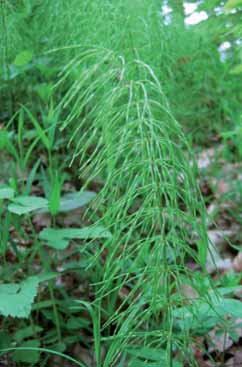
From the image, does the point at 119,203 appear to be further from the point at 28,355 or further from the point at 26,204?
the point at 28,355

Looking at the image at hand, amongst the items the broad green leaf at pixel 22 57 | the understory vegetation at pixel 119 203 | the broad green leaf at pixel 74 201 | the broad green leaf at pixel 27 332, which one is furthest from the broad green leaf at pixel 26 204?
the broad green leaf at pixel 22 57

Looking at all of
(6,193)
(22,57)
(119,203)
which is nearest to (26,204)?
(6,193)

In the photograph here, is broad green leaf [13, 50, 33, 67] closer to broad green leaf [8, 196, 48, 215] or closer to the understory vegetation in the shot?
the understory vegetation

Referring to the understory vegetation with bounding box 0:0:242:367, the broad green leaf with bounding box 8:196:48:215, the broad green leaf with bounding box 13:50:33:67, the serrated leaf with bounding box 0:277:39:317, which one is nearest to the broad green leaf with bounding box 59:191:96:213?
the understory vegetation with bounding box 0:0:242:367

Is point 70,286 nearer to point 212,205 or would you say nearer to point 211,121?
point 212,205

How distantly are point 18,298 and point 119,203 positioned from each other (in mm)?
417

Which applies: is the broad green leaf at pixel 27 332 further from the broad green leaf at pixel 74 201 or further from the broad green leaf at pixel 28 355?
the broad green leaf at pixel 74 201

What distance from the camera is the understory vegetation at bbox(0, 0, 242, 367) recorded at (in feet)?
3.09

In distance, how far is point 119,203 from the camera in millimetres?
947

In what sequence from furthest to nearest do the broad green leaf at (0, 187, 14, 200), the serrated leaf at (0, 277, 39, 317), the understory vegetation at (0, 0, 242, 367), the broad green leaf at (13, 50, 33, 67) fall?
the broad green leaf at (13, 50, 33, 67) → the broad green leaf at (0, 187, 14, 200) → the serrated leaf at (0, 277, 39, 317) → the understory vegetation at (0, 0, 242, 367)

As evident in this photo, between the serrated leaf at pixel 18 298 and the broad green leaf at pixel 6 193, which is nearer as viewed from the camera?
the serrated leaf at pixel 18 298

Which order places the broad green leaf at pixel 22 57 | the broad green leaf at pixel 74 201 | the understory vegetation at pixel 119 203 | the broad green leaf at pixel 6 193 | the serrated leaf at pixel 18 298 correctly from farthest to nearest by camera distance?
1. the broad green leaf at pixel 22 57
2. the broad green leaf at pixel 74 201
3. the broad green leaf at pixel 6 193
4. the serrated leaf at pixel 18 298
5. the understory vegetation at pixel 119 203

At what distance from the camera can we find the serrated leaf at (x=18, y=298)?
3.77 feet

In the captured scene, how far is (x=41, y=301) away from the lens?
1.56 meters
